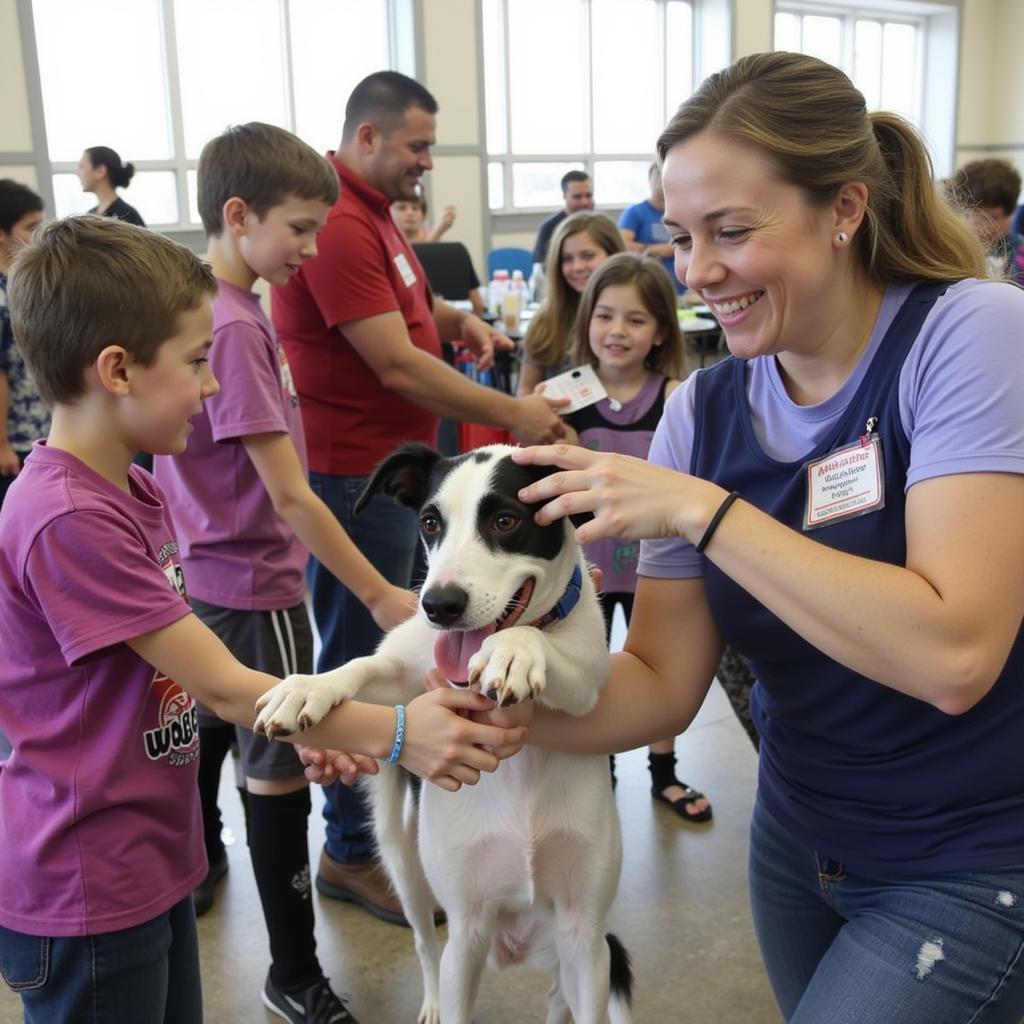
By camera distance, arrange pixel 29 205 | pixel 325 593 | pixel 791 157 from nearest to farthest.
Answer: pixel 791 157, pixel 325 593, pixel 29 205

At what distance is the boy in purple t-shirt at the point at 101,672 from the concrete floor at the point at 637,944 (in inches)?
39.8

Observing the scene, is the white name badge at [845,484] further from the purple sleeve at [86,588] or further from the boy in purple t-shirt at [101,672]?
the purple sleeve at [86,588]

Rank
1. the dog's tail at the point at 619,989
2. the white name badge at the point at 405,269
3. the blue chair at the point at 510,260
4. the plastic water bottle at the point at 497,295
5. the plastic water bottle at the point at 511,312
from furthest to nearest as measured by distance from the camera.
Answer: the blue chair at the point at 510,260 < the plastic water bottle at the point at 497,295 < the plastic water bottle at the point at 511,312 < the white name badge at the point at 405,269 < the dog's tail at the point at 619,989

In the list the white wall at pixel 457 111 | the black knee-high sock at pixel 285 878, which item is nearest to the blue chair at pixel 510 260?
the white wall at pixel 457 111

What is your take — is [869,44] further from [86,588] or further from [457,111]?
[86,588]

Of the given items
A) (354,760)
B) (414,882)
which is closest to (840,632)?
(354,760)

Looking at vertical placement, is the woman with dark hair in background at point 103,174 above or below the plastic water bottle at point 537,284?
above

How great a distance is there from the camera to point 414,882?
6.40ft

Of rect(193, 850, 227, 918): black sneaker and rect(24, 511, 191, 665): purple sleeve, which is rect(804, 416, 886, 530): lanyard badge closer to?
rect(24, 511, 191, 665): purple sleeve

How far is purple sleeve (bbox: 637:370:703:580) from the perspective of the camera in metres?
1.55

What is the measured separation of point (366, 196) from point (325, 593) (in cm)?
111

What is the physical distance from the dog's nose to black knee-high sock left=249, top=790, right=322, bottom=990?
979mm

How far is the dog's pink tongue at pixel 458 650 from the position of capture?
146 cm

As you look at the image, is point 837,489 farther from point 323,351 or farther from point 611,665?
point 323,351
